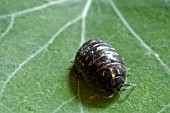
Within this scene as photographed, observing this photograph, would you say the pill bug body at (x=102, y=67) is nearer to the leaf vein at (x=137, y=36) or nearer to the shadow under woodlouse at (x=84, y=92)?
the shadow under woodlouse at (x=84, y=92)

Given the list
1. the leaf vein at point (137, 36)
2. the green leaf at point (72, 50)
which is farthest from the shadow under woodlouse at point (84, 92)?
the leaf vein at point (137, 36)

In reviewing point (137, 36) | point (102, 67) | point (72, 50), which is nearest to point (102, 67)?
point (102, 67)

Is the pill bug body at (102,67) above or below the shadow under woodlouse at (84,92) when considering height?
above

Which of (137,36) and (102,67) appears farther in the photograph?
(137,36)

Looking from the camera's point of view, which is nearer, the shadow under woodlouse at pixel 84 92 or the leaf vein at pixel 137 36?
the shadow under woodlouse at pixel 84 92

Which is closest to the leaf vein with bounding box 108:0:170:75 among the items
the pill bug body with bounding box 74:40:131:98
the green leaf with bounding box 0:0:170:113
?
the green leaf with bounding box 0:0:170:113

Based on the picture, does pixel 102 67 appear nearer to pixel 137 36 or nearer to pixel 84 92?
pixel 84 92
